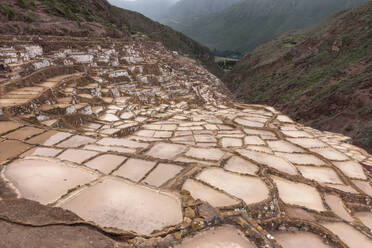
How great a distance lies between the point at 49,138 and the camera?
16.2 ft

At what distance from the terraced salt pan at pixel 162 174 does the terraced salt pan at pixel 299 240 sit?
1.95m

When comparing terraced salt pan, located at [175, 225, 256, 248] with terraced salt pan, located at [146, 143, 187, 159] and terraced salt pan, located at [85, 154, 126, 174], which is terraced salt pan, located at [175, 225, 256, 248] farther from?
terraced salt pan, located at [146, 143, 187, 159]

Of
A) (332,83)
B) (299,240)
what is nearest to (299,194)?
(299,240)

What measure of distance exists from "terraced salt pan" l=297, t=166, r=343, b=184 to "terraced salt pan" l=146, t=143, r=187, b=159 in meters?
2.99

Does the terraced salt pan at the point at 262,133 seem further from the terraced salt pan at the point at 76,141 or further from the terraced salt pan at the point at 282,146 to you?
the terraced salt pan at the point at 76,141

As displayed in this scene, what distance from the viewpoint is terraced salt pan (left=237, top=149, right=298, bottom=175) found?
4777 millimetres

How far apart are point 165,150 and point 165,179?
1488 millimetres

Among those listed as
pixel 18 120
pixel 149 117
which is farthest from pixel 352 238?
pixel 18 120

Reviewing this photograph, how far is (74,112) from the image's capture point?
23.6 feet

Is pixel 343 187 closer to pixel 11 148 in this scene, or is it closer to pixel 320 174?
pixel 320 174

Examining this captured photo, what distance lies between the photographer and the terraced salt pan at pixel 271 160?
4.78 meters

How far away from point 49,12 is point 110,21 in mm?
12101

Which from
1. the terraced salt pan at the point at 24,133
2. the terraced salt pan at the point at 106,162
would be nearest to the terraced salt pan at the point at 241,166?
the terraced salt pan at the point at 106,162

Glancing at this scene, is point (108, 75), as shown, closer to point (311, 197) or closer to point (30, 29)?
point (30, 29)
